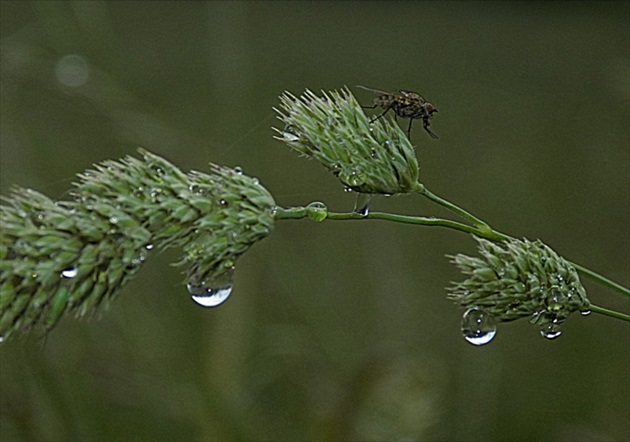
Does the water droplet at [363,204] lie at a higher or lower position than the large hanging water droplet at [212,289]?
higher

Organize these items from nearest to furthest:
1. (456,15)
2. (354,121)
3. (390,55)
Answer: (354,121), (390,55), (456,15)

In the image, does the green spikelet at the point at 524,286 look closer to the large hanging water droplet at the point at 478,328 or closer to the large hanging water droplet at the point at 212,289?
the large hanging water droplet at the point at 478,328

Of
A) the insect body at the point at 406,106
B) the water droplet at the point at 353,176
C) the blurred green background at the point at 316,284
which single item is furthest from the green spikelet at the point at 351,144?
the blurred green background at the point at 316,284

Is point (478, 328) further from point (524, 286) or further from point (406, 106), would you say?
point (406, 106)

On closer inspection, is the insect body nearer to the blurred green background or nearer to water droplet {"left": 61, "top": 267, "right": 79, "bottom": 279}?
the blurred green background

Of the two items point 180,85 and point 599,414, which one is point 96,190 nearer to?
point 599,414

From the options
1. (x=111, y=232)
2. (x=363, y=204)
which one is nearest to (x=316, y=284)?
(x=363, y=204)

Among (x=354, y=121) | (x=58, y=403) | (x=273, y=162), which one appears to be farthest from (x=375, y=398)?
(x=273, y=162)
